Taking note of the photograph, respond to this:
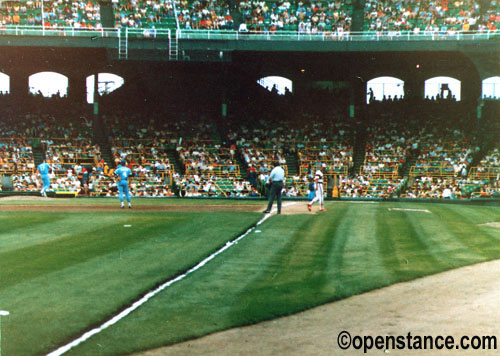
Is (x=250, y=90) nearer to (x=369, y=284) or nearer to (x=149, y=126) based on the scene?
(x=149, y=126)

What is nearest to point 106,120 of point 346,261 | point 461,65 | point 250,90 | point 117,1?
point 117,1

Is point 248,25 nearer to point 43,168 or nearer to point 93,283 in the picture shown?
point 43,168

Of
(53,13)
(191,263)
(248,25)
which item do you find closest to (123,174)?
(191,263)

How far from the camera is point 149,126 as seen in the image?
42688 millimetres

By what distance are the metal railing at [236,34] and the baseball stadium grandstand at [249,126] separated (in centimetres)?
12

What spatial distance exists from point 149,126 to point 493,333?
3726 centimetres

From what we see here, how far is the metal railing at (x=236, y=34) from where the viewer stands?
124 feet

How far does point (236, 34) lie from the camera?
38.9 metres

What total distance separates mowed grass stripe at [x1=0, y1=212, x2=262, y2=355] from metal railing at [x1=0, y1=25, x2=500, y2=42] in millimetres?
24084

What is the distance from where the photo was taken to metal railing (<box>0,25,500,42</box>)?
3788 centimetres

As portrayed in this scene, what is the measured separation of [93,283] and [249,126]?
3436cm

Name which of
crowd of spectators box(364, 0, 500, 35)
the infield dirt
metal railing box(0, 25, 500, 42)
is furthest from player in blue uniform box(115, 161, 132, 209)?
crowd of spectators box(364, 0, 500, 35)

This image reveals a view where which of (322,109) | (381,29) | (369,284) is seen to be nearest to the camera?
(369,284)

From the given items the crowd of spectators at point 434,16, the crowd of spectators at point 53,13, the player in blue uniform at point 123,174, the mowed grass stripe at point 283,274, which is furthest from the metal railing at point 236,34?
the mowed grass stripe at point 283,274
